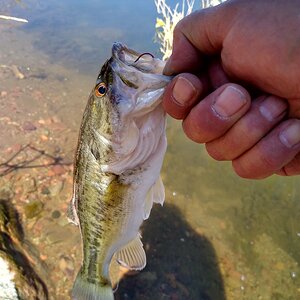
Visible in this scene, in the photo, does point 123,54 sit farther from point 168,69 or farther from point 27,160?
point 27,160

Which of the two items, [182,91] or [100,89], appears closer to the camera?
[182,91]

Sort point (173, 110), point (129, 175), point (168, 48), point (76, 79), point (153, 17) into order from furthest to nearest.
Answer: point (153, 17), point (76, 79), point (168, 48), point (129, 175), point (173, 110)

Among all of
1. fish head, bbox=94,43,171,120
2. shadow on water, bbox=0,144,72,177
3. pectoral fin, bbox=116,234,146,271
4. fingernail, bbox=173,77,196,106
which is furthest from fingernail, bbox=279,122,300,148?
shadow on water, bbox=0,144,72,177

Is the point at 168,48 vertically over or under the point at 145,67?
under

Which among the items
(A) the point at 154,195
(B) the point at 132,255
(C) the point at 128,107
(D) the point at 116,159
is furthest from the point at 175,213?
(C) the point at 128,107

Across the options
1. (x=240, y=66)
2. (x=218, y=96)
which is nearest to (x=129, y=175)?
(x=218, y=96)

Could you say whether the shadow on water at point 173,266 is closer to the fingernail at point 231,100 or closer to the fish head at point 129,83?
the fish head at point 129,83

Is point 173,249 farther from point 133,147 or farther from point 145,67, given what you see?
point 145,67

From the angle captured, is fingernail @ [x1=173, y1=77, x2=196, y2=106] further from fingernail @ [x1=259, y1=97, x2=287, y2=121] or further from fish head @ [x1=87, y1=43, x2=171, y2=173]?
fingernail @ [x1=259, y1=97, x2=287, y2=121]
